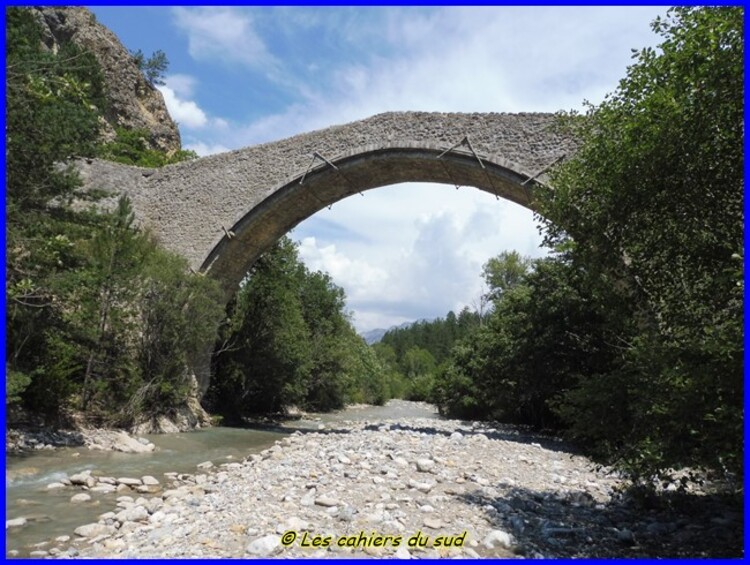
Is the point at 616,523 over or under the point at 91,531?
over

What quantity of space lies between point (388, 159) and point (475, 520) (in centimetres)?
1077

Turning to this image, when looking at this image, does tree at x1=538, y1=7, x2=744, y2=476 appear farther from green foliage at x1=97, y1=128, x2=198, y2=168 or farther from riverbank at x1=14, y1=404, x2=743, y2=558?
green foliage at x1=97, y1=128, x2=198, y2=168

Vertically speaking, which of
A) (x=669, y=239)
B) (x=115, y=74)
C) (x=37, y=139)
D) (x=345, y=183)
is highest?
(x=115, y=74)

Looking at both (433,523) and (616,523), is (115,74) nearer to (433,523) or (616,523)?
(433,523)

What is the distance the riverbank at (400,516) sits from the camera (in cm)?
399

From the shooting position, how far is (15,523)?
5.09 meters

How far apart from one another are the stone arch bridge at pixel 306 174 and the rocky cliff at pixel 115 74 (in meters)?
11.5

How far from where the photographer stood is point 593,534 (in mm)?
4574

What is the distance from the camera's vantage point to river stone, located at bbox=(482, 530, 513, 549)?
411 cm

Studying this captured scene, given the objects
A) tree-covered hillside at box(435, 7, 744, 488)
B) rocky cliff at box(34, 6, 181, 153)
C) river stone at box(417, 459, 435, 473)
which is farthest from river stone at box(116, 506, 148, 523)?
rocky cliff at box(34, 6, 181, 153)

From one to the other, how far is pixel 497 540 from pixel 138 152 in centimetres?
2655

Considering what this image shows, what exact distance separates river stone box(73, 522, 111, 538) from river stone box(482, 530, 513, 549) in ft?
9.97

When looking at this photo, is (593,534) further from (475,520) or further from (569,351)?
(569,351)

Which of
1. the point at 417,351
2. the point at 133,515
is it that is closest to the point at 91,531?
the point at 133,515
